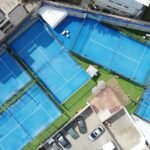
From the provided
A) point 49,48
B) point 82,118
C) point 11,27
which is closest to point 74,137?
point 82,118

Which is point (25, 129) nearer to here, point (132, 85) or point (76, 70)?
point (76, 70)

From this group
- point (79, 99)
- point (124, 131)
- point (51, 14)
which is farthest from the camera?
point (79, 99)

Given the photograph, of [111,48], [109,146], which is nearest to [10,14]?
[111,48]

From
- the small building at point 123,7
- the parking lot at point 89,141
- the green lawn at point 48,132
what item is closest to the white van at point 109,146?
the parking lot at point 89,141

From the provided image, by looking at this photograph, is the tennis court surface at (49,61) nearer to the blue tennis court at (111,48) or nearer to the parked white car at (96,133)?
the blue tennis court at (111,48)

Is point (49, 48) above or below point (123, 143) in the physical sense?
Answer: above

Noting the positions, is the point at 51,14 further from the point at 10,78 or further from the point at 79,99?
the point at 79,99

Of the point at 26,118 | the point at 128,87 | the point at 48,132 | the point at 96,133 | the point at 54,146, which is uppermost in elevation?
the point at 26,118
